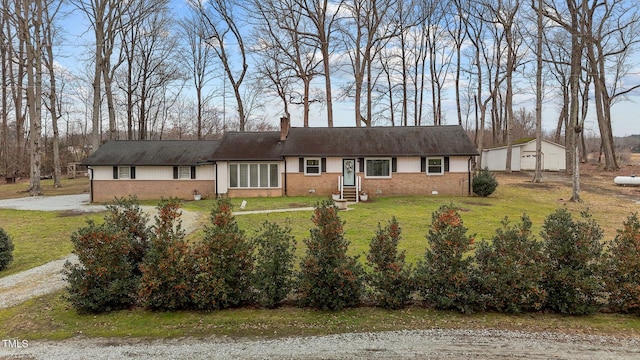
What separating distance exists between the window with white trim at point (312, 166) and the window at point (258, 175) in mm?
1754

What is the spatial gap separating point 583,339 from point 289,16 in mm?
30744

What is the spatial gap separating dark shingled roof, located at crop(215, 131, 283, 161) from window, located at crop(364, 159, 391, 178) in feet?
16.9

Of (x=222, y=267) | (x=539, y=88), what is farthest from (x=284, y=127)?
(x=539, y=88)

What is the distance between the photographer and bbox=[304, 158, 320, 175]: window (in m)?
21.1

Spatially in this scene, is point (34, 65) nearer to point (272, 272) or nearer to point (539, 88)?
point (272, 272)

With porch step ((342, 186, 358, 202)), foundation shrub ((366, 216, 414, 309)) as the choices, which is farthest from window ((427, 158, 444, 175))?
foundation shrub ((366, 216, 414, 309))

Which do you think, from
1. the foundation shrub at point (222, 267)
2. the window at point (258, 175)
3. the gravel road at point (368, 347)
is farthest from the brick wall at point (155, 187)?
the gravel road at point (368, 347)

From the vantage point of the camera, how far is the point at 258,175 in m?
21.3

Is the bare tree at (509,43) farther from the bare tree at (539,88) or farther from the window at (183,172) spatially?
the window at (183,172)

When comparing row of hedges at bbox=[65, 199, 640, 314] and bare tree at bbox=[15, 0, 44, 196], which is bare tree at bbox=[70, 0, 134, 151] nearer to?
bare tree at bbox=[15, 0, 44, 196]

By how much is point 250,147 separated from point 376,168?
7.72 metres

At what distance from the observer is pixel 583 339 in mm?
4977

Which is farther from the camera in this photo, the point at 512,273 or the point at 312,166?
the point at 312,166

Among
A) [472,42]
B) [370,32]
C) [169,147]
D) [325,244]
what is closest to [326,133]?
[169,147]
